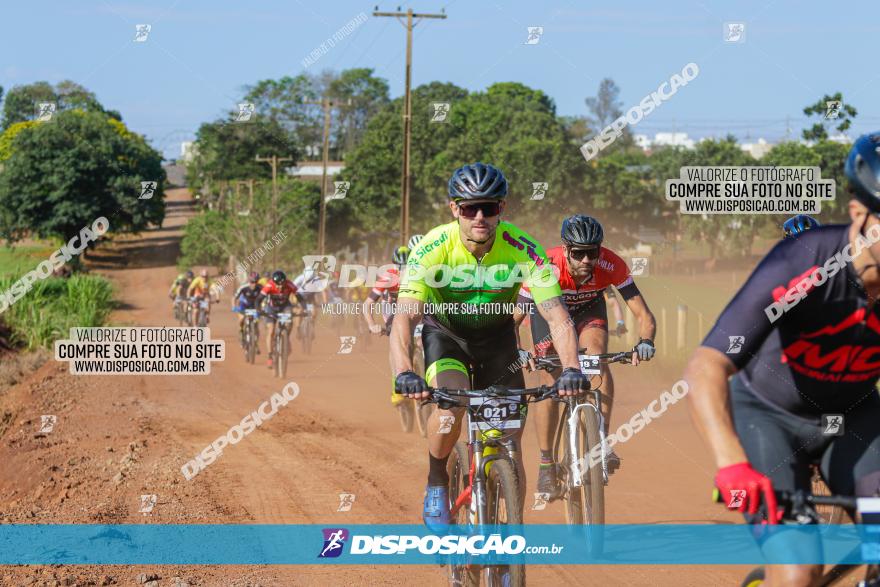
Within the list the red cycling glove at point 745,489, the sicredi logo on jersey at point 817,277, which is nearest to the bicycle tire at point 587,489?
the sicredi logo on jersey at point 817,277

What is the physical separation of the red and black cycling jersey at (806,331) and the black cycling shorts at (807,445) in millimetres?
46

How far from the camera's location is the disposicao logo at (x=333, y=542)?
25.3 feet

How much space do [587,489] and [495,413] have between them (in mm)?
2121

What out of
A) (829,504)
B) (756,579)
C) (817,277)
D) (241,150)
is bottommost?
(756,579)

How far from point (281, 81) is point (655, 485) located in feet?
334

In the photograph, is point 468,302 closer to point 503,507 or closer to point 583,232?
point 503,507

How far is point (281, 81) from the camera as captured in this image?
10788 cm

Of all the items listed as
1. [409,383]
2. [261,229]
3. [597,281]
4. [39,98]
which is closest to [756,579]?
[409,383]

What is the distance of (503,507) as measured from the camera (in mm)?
5555

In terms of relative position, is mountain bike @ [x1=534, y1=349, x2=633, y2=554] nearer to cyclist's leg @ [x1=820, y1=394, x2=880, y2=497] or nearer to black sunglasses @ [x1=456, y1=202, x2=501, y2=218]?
black sunglasses @ [x1=456, y1=202, x2=501, y2=218]

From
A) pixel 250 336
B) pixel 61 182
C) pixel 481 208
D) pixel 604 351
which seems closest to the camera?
pixel 481 208

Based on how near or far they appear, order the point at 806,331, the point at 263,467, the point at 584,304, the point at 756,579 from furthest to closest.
Answer: the point at 263,467, the point at 584,304, the point at 756,579, the point at 806,331

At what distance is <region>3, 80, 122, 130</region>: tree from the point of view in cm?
9906

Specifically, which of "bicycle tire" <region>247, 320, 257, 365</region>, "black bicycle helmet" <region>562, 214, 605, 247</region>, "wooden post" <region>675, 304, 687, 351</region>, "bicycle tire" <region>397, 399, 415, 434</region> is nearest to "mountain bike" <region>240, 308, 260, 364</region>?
"bicycle tire" <region>247, 320, 257, 365</region>
